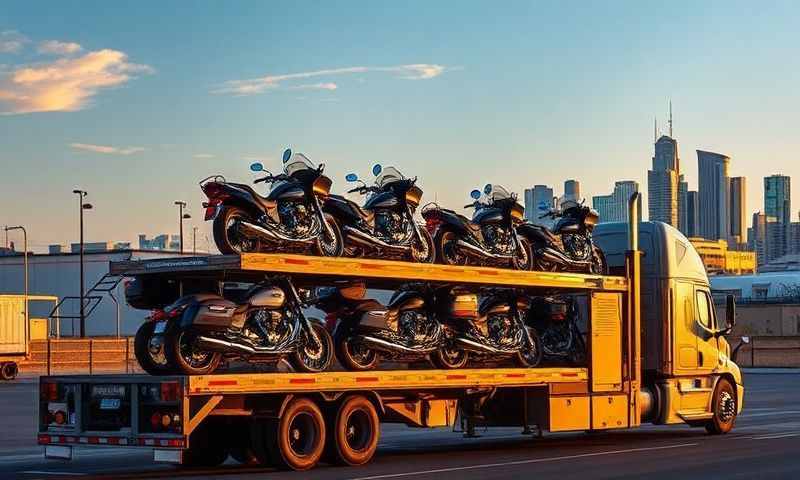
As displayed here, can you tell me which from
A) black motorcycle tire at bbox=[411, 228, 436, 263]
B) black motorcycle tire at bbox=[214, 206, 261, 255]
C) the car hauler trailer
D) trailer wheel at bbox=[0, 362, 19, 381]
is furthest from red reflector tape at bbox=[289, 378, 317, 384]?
trailer wheel at bbox=[0, 362, 19, 381]

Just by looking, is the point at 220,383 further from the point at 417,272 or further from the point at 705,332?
the point at 705,332

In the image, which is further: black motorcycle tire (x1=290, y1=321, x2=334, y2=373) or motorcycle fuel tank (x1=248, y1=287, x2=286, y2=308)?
black motorcycle tire (x1=290, y1=321, x2=334, y2=373)

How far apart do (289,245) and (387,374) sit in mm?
2144

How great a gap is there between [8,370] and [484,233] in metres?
36.2

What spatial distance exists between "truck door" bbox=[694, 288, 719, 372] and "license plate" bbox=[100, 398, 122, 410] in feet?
35.3

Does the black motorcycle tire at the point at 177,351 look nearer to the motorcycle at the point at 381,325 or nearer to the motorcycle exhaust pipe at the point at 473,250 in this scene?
the motorcycle at the point at 381,325

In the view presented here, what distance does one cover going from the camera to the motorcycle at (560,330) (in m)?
21.1

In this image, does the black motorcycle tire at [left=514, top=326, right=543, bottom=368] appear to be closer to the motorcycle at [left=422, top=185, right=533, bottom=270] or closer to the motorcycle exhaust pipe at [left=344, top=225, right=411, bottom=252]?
the motorcycle at [left=422, top=185, right=533, bottom=270]

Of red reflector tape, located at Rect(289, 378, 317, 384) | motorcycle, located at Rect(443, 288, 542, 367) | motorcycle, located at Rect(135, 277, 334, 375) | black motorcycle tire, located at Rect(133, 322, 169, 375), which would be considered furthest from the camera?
→ motorcycle, located at Rect(443, 288, 542, 367)

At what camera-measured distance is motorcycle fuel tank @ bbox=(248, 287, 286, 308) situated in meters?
16.3

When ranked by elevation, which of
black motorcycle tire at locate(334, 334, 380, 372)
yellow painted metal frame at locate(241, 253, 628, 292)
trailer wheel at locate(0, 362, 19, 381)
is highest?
yellow painted metal frame at locate(241, 253, 628, 292)

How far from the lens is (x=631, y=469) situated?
1702cm

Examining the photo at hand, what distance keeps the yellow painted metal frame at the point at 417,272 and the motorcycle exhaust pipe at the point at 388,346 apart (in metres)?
0.85

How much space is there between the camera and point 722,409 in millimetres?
23234
